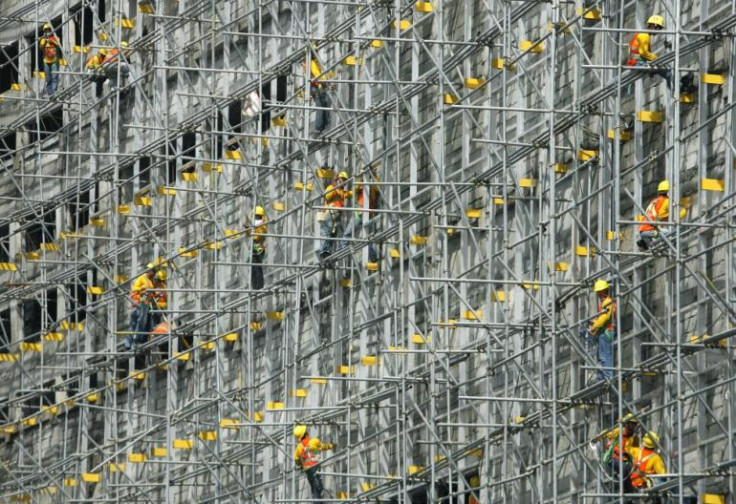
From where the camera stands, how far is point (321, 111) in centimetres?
4638

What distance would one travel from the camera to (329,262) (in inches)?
1769

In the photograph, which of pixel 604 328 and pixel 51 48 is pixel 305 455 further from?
pixel 51 48

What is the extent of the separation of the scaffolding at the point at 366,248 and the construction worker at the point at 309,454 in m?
0.29

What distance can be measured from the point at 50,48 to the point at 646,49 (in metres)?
25.4

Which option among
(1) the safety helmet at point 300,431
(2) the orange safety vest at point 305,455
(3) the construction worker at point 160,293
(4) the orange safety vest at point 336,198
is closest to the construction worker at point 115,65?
(3) the construction worker at point 160,293

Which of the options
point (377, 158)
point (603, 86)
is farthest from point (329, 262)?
point (603, 86)

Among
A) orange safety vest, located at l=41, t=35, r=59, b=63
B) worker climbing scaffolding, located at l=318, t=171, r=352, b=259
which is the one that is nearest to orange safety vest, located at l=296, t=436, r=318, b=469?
worker climbing scaffolding, located at l=318, t=171, r=352, b=259

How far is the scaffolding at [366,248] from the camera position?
3528cm

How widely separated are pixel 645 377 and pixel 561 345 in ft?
9.29

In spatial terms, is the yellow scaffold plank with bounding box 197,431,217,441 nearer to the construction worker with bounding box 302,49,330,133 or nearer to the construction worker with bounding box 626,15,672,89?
the construction worker with bounding box 302,49,330,133

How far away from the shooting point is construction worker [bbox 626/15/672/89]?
3534cm

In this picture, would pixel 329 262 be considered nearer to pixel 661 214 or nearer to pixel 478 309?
pixel 478 309

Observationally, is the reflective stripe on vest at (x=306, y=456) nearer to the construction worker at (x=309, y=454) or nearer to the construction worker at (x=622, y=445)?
the construction worker at (x=309, y=454)

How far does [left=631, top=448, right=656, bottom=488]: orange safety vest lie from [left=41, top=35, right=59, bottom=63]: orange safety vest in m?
27.0
